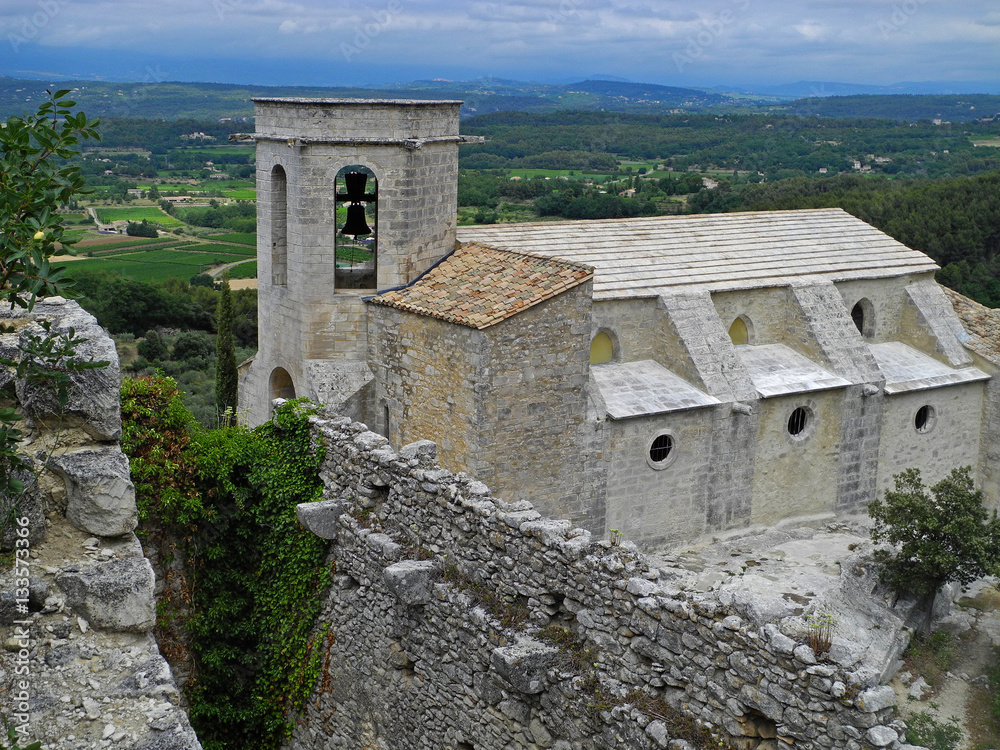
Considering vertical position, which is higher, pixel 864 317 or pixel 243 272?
→ pixel 864 317

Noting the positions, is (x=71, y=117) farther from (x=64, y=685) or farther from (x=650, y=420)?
(x=650, y=420)

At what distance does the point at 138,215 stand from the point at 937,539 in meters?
66.9

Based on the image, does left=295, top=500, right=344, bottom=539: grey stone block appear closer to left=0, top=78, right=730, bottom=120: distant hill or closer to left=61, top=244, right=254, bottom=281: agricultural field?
left=0, top=78, right=730, bottom=120: distant hill

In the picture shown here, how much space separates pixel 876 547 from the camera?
17766mm

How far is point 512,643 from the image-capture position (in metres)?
7.66

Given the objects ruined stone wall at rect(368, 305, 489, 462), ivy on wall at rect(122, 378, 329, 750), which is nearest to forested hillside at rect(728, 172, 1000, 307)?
ruined stone wall at rect(368, 305, 489, 462)

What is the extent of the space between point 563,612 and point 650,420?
9.78m

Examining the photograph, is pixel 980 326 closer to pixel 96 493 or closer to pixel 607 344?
pixel 607 344

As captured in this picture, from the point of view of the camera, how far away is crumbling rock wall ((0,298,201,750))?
16.9ft

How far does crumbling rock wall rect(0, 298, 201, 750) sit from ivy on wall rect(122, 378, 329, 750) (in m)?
3.34

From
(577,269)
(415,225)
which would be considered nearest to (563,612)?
(577,269)

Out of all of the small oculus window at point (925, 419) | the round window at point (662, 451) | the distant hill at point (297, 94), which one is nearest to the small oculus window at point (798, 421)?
the round window at point (662, 451)

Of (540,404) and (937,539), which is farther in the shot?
(937,539)

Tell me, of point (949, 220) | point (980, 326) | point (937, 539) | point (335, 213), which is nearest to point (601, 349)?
point (335, 213)
